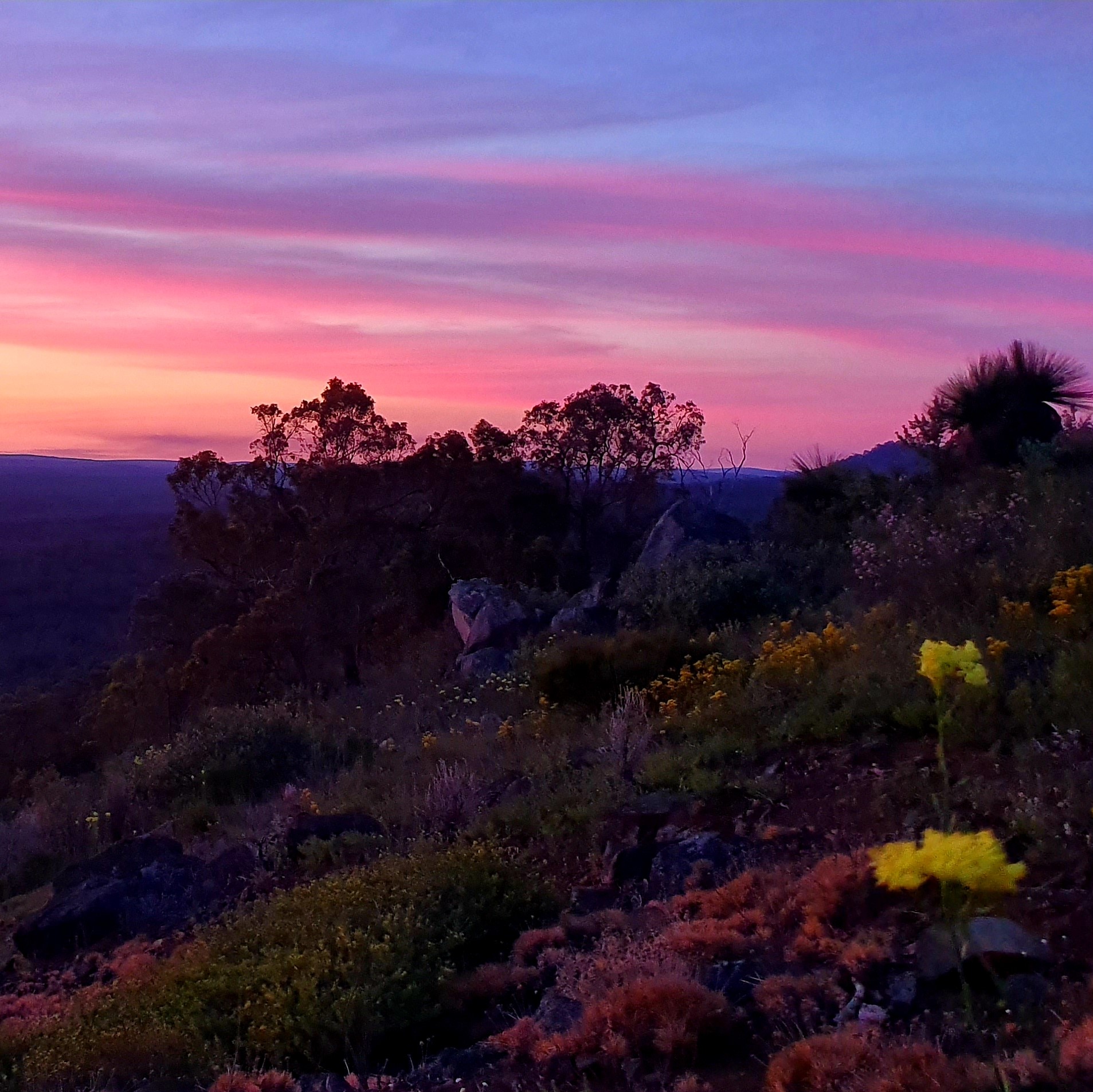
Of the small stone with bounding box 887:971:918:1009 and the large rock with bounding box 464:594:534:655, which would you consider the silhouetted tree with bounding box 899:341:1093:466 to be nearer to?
the large rock with bounding box 464:594:534:655

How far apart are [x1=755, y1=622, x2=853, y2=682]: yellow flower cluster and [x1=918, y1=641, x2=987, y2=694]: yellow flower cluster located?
15.5ft

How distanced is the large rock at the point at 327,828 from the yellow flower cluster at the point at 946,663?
471cm

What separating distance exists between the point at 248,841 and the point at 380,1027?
10.6ft

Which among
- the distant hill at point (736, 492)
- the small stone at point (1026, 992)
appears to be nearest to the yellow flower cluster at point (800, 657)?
the small stone at point (1026, 992)

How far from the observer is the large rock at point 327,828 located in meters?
6.75

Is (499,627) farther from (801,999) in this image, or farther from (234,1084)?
(801,999)

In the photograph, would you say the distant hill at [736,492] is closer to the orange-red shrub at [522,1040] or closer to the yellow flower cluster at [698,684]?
the yellow flower cluster at [698,684]

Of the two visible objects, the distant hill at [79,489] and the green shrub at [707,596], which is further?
the distant hill at [79,489]

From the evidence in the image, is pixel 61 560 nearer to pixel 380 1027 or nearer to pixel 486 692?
pixel 486 692

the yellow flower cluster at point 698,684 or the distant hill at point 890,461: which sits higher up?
the distant hill at point 890,461

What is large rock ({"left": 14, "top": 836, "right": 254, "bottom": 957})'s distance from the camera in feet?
20.5

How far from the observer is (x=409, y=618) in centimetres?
2072

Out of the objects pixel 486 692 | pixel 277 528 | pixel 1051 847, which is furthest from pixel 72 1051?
pixel 277 528

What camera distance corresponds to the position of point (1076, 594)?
678 centimetres
